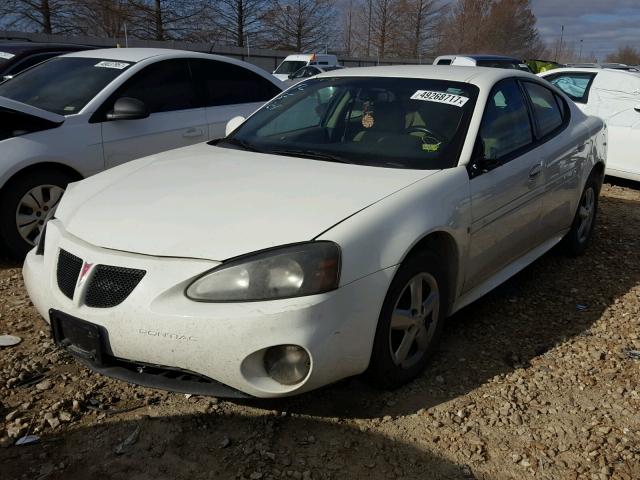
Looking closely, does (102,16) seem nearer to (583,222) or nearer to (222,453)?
(583,222)

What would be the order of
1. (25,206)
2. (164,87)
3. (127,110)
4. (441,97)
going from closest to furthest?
(441,97) < (25,206) < (127,110) < (164,87)

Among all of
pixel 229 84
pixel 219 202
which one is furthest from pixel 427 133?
pixel 229 84

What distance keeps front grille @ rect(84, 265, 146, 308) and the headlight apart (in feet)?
0.79

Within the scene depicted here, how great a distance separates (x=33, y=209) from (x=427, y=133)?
2.91m

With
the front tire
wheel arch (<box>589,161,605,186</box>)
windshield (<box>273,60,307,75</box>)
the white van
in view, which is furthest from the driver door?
windshield (<box>273,60,307,75</box>)

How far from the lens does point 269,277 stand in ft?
7.53

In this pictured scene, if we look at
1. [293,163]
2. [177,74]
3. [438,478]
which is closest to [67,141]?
[177,74]

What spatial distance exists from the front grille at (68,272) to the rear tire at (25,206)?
1.94 meters

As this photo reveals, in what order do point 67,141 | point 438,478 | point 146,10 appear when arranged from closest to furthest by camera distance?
1. point 438,478
2. point 67,141
3. point 146,10

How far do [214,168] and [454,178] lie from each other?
1.24 m

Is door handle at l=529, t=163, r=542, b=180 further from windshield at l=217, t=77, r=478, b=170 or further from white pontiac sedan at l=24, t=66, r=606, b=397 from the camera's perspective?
windshield at l=217, t=77, r=478, b=170

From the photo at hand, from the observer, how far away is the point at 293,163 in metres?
3.19

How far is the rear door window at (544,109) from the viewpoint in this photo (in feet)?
13.4

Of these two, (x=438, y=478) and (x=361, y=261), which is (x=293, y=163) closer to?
(x=361, y=261)
